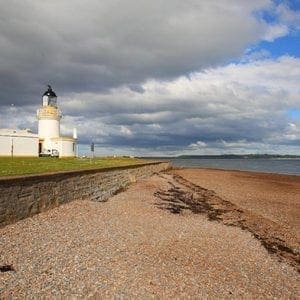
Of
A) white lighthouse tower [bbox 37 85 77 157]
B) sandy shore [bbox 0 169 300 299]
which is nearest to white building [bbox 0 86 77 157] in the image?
white lighthouse tower [bbox 37 85 77 157]

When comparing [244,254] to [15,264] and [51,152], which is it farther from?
[51,152]

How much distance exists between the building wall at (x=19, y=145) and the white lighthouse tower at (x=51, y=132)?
183 inches

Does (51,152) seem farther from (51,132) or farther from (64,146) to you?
(51,132)

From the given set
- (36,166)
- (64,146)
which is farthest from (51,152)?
(36,166)

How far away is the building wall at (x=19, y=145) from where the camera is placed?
3650 cm

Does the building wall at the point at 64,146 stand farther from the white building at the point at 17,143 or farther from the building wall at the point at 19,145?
the building wall at the point at 19,145

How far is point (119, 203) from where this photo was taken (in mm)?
17734

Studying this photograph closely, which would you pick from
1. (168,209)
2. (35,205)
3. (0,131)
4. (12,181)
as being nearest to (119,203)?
(168,209)

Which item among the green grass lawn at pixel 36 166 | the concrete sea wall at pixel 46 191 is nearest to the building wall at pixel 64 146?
the green grass lawn at pixel 36 166

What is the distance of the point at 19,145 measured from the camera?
37.8 meters

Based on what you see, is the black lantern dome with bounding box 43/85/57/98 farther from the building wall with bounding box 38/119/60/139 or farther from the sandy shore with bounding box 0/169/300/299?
the sandy shore with bounding box 0/169/300/299

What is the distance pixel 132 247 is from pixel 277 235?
563 centimetres

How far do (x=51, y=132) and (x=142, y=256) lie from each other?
1500 inches

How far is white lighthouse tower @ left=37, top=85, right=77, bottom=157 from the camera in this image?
44.9 meters
